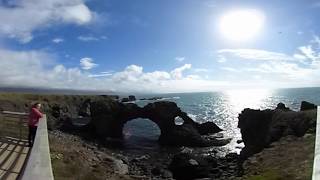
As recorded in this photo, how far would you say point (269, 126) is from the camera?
1586 inches

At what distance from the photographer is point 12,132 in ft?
70.8

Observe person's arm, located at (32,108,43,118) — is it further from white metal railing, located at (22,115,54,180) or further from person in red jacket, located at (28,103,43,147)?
white metal railing, located at (22,115,54,180)

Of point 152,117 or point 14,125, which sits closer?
point 14,125

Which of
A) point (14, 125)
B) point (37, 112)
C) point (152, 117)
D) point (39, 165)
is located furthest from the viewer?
point (152, 117)

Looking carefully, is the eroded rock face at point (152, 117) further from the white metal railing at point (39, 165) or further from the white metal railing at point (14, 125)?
the white metal railing at point (39, 165)

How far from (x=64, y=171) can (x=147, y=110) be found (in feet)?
A: 186

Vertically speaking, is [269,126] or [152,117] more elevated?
[269,126]

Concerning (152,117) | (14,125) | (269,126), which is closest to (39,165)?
(14,125)

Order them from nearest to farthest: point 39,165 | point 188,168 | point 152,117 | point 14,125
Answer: point 39,165
point 14,125
point 188,168
point 152,117

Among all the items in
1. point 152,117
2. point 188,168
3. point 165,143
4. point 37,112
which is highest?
point 37,112

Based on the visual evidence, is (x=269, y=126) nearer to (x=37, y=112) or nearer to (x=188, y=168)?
(x=188, y=168)

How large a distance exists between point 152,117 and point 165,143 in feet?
34.5

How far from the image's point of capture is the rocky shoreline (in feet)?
85.9

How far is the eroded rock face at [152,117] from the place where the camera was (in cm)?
6731
